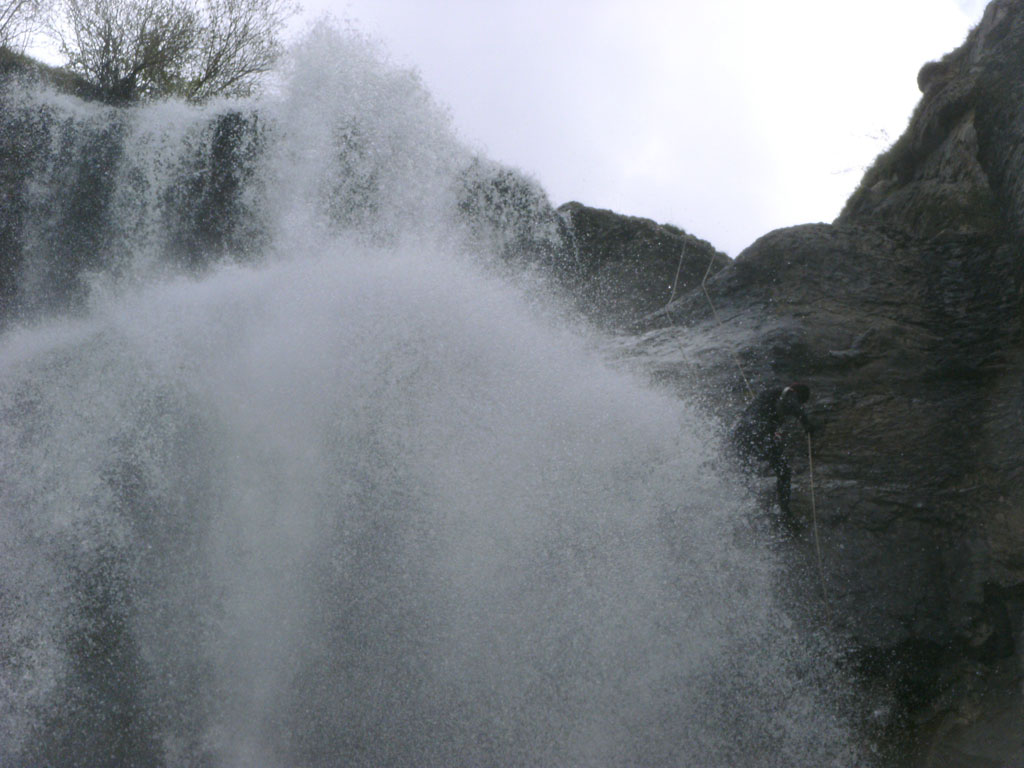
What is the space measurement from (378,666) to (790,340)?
14.2ft

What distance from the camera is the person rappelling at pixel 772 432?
612 cm

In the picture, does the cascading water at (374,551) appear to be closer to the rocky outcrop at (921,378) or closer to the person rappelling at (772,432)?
the person rappelling at (772,432)

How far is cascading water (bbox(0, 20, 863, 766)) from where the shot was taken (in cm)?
564

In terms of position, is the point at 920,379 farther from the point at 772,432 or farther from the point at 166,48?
the point at 166,48

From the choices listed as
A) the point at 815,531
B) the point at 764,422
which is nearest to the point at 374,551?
the point at 764,422

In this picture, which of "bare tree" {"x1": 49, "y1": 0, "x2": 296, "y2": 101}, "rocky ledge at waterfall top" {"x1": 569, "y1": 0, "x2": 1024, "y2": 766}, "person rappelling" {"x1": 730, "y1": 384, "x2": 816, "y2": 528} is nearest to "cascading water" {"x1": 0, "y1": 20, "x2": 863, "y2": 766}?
"person rappelling" {"x1": 730, "y1": 384, "x2": 816, "y2": 528}

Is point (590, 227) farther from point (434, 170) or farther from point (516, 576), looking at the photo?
point (516, 576)

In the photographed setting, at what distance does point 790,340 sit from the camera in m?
7.25

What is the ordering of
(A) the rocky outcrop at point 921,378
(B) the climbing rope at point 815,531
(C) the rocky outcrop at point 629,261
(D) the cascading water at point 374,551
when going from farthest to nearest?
(C) the rocky outcrop at point 629,261 → (B) the climbing rope at point 815,531 → (D) the cascading water at point 374,551 → (A) the rocky outcrop at point 921,378

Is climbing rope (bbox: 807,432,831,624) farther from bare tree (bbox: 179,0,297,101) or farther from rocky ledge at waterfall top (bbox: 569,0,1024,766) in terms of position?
bare tree (bbox: 179,0,297,101)

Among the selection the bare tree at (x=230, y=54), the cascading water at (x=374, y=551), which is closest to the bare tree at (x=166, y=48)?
the bare tree at (x=230, y=54)

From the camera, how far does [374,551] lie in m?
6.30

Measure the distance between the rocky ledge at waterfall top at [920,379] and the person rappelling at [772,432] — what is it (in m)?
0.21

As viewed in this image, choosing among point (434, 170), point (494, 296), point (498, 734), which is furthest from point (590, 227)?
point (498, 734)
